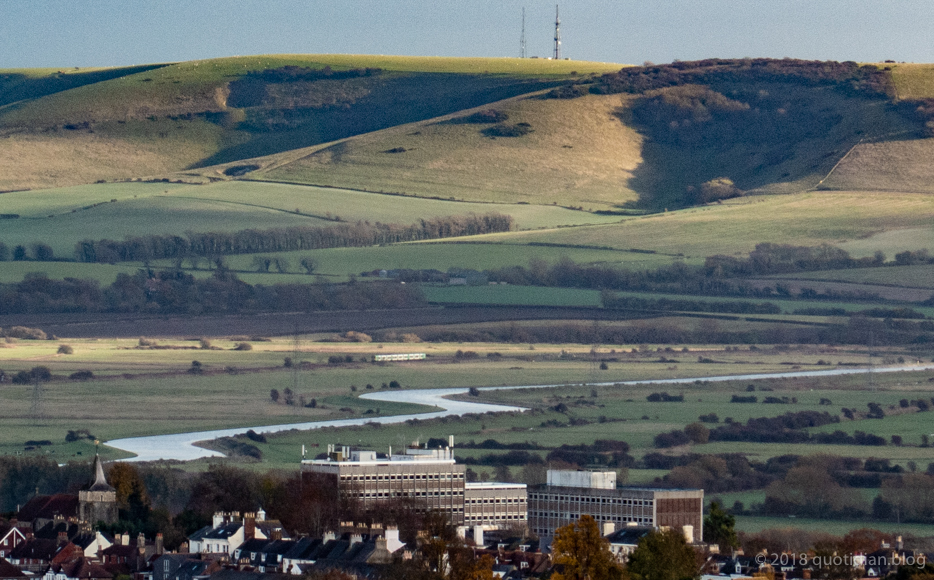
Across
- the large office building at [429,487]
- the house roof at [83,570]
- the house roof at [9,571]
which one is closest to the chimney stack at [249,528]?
the house roof at [83,570]

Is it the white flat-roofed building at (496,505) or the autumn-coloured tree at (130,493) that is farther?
the white flat-roofed building at (496,505)

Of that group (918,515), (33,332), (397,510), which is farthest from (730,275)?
(397,510)

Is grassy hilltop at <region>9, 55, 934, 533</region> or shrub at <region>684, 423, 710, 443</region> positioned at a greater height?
shrub at <region>684, 423, 710, 443</region>

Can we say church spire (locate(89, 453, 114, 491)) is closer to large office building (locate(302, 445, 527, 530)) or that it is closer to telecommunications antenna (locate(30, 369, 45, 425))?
large office building (locate(302, 445, 527, 530))

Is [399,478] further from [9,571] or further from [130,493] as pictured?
[9,571]

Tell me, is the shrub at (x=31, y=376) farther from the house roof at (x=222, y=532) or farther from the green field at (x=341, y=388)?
the house roof at (x=222, y=532)

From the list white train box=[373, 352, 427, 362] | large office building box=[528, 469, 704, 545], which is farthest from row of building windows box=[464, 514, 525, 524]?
white train box=[373, 352, 427, 362]

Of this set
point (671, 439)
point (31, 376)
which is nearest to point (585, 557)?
point (671, 439)
